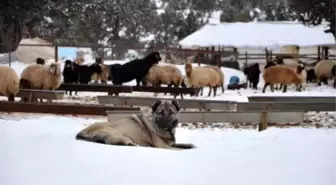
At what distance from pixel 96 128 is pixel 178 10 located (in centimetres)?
4570

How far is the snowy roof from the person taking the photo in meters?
41.6

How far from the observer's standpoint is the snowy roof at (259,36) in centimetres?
4161

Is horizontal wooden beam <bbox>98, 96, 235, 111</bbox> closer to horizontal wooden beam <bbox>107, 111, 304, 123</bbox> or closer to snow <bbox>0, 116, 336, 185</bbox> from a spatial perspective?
horizontal wooden beam <bbox>107, 111, 304, 123</bbox>

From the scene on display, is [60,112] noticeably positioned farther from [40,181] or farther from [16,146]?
[40,181]

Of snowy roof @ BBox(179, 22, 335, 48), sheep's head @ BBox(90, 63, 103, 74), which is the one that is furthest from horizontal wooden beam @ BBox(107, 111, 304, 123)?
snowy roof @ BBox(179, 22, 335, 48)

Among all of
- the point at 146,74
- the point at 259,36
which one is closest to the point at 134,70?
the point at 146,74

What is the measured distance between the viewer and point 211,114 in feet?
35.6

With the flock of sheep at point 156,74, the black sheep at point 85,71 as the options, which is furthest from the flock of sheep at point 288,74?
the black sheep at point 85,71

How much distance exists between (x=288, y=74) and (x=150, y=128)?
16956 millimetres

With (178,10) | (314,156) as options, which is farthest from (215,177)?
(178,10)

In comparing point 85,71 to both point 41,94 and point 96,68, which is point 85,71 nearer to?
point 96,68

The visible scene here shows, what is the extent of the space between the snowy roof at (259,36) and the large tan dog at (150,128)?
3431 centimetres

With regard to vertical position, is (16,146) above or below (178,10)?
below

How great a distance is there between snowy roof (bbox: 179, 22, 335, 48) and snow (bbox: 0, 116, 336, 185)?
1383 inches
